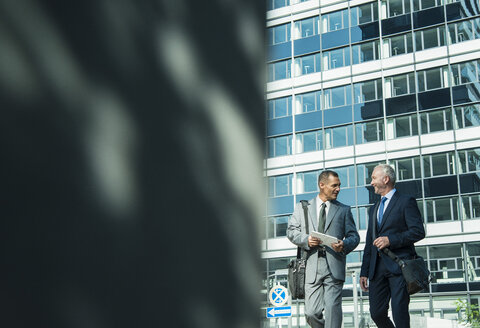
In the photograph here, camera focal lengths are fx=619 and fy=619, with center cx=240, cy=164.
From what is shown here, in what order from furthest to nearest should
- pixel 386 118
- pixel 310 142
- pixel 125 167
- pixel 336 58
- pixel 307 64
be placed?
pixel 307 64 → pixel 336 58 → pixel 310 142 → pixel 386 118 → pixel 125 167

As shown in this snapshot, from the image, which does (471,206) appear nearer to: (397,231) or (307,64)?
(307,64)

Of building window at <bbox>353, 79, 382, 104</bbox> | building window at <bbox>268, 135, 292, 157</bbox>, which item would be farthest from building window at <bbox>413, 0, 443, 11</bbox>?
building window at <bbox>268, 135, 292, 157</bbox>

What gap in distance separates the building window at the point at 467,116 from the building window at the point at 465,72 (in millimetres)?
1419

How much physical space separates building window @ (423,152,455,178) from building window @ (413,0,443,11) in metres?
8.42

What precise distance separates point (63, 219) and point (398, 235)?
173 inches

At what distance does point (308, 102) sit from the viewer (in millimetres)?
36844

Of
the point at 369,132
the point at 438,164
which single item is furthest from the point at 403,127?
the point at 438,164

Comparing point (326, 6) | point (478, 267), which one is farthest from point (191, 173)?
point (326, 6)

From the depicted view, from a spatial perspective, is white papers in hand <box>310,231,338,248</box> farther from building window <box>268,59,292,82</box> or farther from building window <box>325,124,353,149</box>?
building window <box>268,59,292,82</box>

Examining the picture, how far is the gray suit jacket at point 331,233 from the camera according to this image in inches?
183

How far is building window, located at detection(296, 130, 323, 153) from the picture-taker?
35875 millimetres

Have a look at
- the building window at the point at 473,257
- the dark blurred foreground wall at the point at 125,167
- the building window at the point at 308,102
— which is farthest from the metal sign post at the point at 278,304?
the dark blurred foreground wall at the point at 125,167

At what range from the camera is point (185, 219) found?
22.2 inches

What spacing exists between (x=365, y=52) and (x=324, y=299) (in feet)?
107
